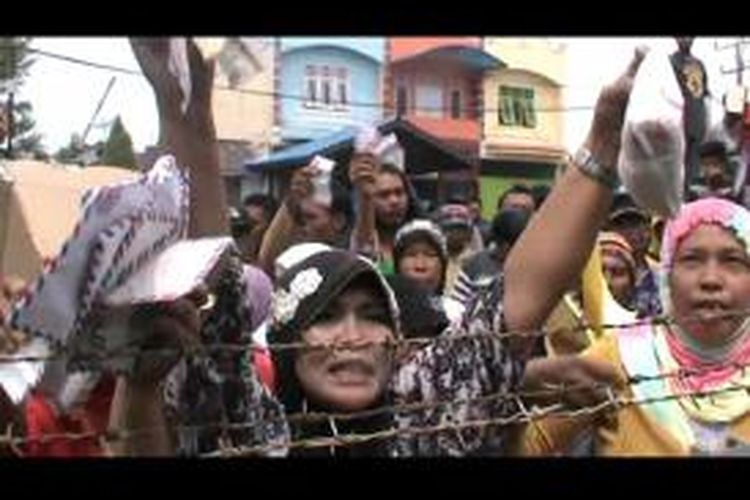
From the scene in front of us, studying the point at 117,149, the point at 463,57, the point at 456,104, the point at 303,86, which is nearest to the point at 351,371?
the point at 117,149

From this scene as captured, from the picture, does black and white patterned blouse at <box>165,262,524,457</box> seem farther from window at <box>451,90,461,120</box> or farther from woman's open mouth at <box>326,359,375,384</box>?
window at <box>451,90,461,120</box>

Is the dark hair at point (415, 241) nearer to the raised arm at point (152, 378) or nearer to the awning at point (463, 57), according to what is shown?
the raised arm at point (152, 378)

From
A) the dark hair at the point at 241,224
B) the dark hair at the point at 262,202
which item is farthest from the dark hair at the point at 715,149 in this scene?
the dark hair at the point at 262,202

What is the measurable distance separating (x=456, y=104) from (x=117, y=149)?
42.9ft

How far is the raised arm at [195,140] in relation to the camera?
1.97m

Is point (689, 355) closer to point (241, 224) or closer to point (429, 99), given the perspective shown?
point (241, 224)

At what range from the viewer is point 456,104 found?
667 inches

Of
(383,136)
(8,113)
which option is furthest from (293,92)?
(8,113)

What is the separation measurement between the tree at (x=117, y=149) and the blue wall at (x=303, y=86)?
30.7 ft

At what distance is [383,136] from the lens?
412 cm

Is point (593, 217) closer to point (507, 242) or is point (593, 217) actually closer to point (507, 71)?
point (507, 242)

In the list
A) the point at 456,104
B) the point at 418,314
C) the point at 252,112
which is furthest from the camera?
the point at 456,104

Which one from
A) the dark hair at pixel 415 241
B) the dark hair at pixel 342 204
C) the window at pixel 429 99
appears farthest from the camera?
the window at pixel 429 99
